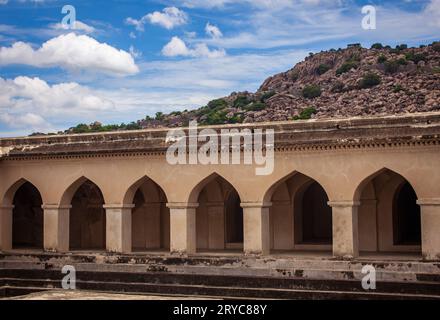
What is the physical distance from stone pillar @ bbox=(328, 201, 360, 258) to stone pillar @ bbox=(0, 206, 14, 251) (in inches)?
331

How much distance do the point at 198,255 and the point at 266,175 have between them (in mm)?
2455

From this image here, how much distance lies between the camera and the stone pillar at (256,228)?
51.0 feet

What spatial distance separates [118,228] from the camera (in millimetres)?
16984

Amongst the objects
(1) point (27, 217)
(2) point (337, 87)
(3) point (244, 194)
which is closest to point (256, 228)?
(3) point (244, 194)

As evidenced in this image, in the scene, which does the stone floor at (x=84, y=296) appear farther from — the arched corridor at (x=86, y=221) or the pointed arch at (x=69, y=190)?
the arched corridor at (x=86, y=221)

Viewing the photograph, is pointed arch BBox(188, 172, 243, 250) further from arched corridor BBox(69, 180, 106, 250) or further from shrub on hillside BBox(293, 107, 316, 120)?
shrub on hillside BBox(293, 107, 316, 120)

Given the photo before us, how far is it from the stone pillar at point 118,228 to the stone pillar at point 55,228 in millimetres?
1308

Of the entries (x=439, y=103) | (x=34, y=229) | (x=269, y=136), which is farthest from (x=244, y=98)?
(x=269, y=136)

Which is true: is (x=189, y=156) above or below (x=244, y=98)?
below

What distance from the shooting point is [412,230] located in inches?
693

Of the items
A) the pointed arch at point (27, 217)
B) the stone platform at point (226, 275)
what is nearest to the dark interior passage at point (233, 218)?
the stone platform at point (226, 275)

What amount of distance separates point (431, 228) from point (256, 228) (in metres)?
3.76

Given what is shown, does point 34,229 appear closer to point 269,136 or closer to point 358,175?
point 269,136

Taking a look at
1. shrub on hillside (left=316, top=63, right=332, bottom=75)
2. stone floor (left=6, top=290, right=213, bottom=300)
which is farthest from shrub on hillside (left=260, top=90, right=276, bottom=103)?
stone floor (left=6, top=290, right=213, bottom=300)
